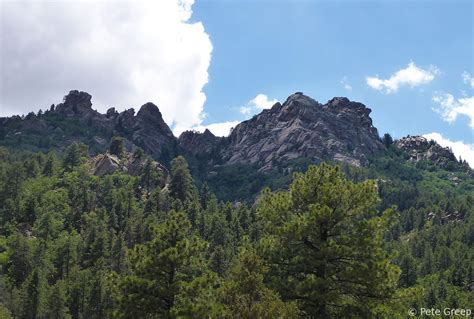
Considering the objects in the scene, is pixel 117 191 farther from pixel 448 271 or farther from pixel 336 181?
pixel 336 181

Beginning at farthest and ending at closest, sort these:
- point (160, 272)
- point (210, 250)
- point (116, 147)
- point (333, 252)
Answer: point (116, 147)
point (210, 250)
point (160, 272)
point (333, 252)

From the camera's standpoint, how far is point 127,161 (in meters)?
187

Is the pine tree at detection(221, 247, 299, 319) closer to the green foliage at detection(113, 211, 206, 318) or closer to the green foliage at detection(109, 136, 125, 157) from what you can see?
the green foliage at detection(113, 211, 206, 318)

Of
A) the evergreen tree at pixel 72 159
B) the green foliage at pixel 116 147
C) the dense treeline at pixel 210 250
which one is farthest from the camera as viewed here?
the green foliage at pixel 116 147

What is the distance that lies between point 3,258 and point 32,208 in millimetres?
27622

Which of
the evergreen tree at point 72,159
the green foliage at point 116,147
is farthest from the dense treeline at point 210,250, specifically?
the green foliage at point 116,147

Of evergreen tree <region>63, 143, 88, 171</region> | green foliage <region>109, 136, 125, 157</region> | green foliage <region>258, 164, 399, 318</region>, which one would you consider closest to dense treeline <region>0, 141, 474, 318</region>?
green foliage <region>258, 164, 399, 318</region>

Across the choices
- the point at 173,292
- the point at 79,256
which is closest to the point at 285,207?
the point at 173,292

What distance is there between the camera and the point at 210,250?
110 m

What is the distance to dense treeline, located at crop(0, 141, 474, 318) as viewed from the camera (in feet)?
79.0

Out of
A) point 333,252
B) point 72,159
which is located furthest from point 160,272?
point 72,159

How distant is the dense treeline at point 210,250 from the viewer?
24.1 meters

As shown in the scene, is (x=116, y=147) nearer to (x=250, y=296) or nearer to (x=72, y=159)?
(x=72, y=159)

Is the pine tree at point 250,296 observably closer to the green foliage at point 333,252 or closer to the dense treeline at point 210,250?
the dense treeline at point 210,250
